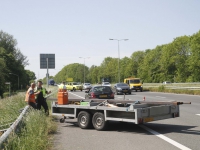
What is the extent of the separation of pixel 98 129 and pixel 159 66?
299 feet

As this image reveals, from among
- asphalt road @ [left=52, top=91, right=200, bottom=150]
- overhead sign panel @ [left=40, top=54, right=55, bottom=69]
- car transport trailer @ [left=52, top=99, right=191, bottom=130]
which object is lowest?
asphalt road @ [left=52, top=91, right=200, bottom=150]

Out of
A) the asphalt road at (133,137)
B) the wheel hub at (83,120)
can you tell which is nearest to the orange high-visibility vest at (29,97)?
the asphalt road at (133,137)

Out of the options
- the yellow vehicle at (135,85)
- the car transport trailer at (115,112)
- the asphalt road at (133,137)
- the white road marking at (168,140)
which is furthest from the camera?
the yellow vehicle at (135,85)

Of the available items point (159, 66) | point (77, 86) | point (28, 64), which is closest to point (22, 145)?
point (77, 86)

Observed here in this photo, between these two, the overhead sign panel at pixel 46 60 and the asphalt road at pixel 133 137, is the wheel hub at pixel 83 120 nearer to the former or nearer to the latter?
the asphalt road at pixel 133 137

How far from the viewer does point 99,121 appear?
11.8 m

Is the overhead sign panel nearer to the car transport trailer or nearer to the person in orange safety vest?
the person in orange safety vest

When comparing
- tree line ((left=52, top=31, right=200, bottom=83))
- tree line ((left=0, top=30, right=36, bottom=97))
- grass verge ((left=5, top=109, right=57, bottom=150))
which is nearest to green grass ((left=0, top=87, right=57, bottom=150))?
grass verge ((left=5, top=109, right=57, bottom=150))

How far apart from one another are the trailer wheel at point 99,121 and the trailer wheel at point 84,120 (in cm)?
26

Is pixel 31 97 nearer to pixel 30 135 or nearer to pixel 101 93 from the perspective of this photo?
pixel 30 135

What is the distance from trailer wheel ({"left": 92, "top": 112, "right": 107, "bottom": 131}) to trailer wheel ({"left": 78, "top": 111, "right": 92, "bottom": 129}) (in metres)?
0.26

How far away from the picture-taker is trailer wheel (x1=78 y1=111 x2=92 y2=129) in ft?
39.8

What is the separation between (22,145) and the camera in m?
7.60

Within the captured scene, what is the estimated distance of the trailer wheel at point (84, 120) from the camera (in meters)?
12.1
